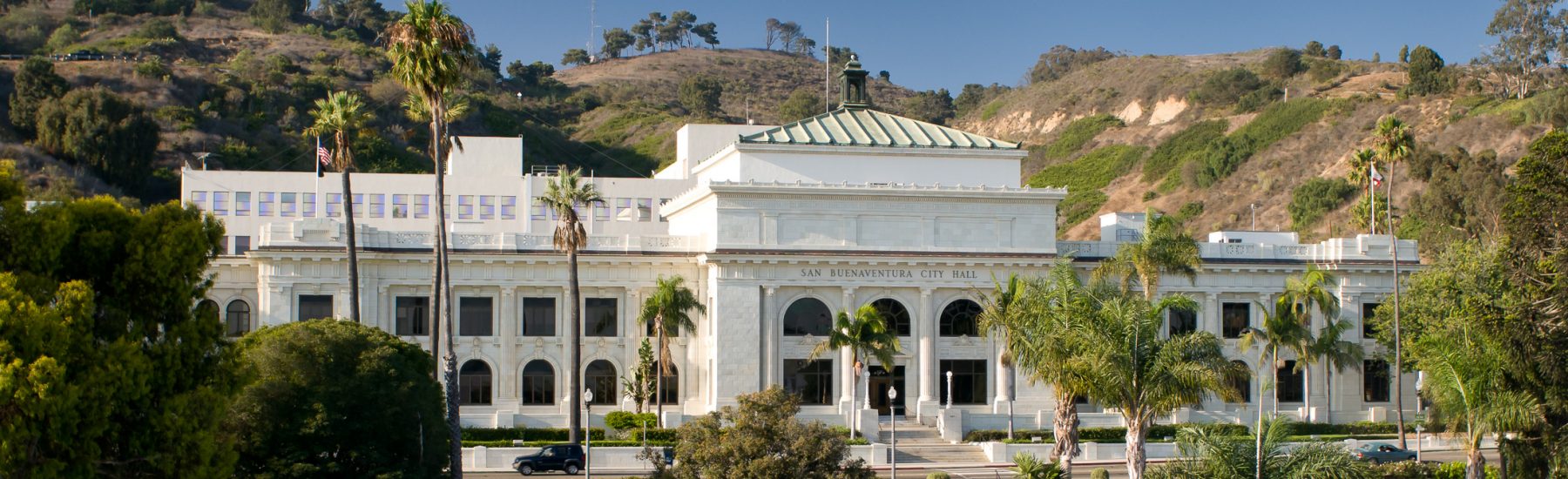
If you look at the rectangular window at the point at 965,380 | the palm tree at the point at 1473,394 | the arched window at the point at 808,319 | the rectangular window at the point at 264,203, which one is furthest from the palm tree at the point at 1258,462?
the rectangular window at the point at 264,203

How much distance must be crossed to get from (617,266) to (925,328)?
13934mm

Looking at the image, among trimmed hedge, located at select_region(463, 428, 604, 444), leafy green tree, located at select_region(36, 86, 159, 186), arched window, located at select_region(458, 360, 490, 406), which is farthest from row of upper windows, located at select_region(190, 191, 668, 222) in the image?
leafy green tree, located at select_region(36, 86, 159, 186)

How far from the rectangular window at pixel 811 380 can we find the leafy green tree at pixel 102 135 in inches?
2469

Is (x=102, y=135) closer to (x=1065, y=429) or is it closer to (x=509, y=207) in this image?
(x=509, y=207)

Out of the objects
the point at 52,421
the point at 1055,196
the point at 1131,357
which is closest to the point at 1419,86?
the point at 1055,196

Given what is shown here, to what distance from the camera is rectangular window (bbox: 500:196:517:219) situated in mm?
83375

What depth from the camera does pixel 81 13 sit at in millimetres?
179000

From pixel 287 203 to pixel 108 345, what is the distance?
51.1m

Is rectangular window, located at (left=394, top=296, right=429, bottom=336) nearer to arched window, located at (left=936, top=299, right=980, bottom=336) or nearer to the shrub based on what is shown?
arched window, located at (left=936, top=299, right=980, bottom=336)

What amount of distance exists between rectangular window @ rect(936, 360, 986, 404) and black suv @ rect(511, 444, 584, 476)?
19792 millimetres

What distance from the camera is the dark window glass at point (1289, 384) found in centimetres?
7306

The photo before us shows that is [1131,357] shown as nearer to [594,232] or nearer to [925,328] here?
[925,328]

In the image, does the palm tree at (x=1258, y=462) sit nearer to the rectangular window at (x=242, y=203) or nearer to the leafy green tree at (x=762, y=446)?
the leafy green tree at (x=762, y=446)

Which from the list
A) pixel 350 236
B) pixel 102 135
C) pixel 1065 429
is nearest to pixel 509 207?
pixel 350 236
